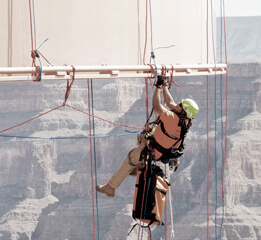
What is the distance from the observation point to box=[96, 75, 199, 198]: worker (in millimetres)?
9141

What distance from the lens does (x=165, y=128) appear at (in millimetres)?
9391

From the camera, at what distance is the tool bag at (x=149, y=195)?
9.62 metres

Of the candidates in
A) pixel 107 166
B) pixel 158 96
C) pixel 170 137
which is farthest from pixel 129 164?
pixel 107 166

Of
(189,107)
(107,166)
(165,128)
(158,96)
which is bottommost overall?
(107,166)

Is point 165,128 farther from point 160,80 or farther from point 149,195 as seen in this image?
point 149,195

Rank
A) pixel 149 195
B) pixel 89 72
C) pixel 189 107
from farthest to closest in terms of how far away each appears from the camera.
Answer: pixel 149 195
pixel 189 107
pixel 89 72

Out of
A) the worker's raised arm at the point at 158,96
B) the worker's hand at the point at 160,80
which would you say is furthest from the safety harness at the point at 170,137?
the worker's hand at the point at 160,80

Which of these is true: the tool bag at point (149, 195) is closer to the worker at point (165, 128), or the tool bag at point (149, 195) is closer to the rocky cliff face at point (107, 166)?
the worker at point (165, 128)

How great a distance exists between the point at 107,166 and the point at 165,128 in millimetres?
80040

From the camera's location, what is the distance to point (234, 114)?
293 ft

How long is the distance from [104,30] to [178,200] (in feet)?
260

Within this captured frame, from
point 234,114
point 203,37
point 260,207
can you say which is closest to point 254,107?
point 234,114

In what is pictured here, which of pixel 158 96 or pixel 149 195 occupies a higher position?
pixel 158 96

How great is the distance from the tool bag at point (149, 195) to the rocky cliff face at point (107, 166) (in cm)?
7502
